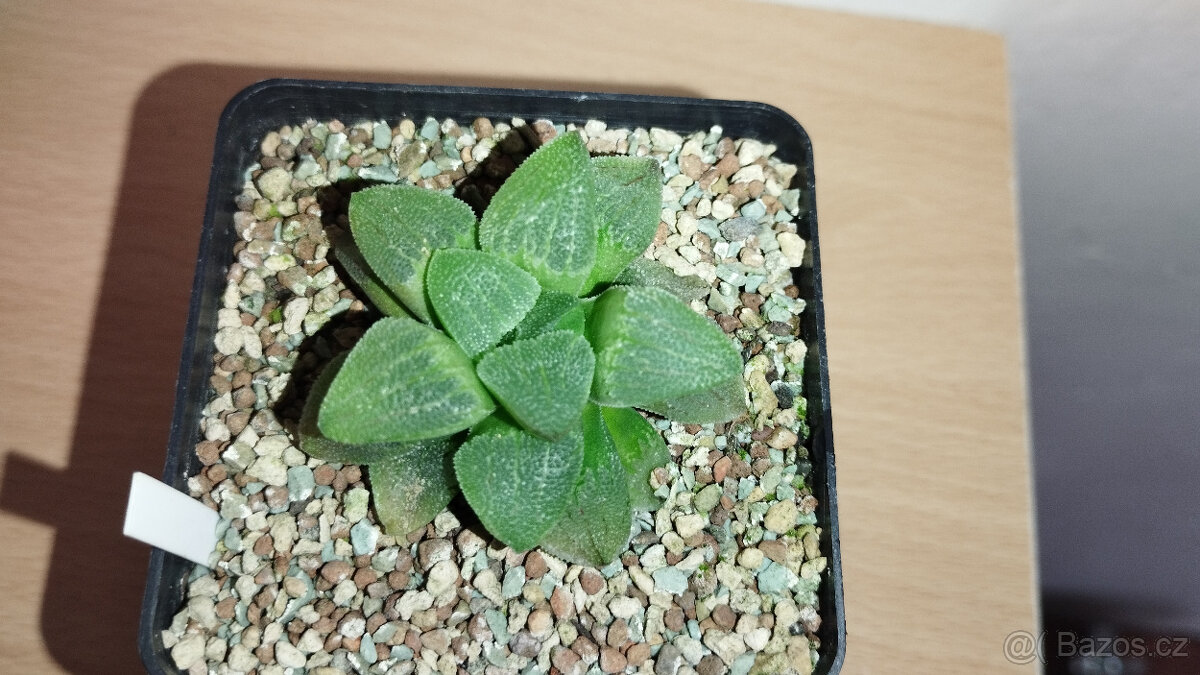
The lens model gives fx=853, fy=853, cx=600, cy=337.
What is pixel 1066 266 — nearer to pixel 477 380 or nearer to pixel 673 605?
pixel 673 605

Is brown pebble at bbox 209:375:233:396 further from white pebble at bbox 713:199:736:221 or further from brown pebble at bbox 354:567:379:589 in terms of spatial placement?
white pebble at bbox 713:199:736:221

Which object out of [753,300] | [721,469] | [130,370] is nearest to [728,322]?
[753,300]

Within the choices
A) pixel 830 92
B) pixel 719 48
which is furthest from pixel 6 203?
pixel 830 92

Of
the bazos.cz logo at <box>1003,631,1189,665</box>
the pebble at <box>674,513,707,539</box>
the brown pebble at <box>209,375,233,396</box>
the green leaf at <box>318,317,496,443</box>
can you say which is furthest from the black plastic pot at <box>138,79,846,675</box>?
the bazos.cz logo at <box>1003,631,1189,665</box>

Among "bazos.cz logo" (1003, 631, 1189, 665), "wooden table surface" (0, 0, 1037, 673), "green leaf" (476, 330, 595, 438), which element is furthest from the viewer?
"bazos.cz logo" (1003, 631, 1189, 665)

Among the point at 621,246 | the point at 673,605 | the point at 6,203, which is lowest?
the point at 673,605

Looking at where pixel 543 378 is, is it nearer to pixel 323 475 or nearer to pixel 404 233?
pixel 404 233
